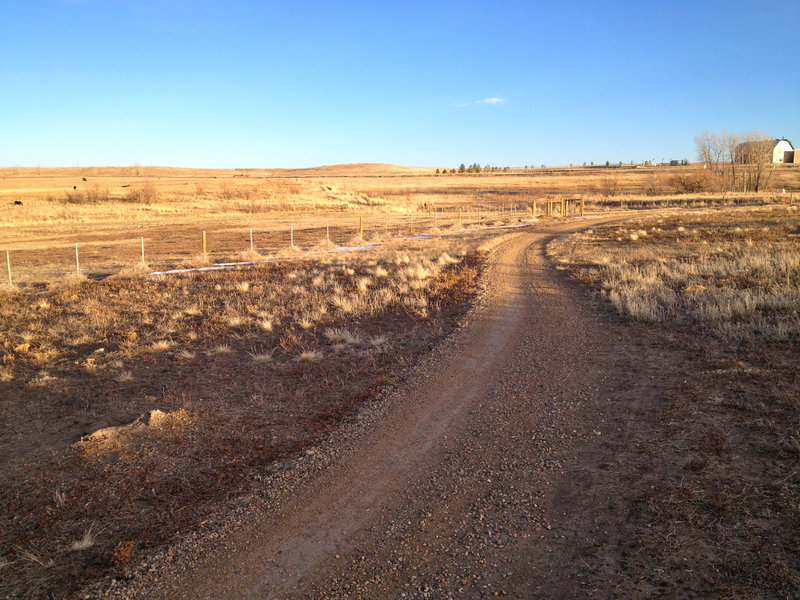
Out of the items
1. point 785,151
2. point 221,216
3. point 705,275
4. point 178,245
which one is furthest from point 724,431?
point 785,151

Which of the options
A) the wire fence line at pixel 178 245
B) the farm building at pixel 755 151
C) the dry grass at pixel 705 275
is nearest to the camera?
the dry grass at pixel 705 275

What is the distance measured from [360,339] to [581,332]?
4.55 meters

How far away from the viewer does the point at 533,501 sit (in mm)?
4945

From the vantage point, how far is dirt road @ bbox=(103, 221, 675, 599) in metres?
4.02

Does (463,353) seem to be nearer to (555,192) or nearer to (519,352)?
(519,352)

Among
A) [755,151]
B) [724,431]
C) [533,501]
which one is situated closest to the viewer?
[533,501]

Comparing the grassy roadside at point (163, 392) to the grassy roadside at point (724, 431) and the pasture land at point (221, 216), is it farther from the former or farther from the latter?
the pasture land at point (221, 216)

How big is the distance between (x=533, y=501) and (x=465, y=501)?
0.63 m

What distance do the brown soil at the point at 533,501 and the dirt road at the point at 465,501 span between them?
0.7 inches

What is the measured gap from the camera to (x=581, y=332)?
34.9 ft

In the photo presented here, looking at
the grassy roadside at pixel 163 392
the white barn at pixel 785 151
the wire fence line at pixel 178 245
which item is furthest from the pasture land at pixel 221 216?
the white barn at pixel 785 151

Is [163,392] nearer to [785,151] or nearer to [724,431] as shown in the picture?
[724,431]

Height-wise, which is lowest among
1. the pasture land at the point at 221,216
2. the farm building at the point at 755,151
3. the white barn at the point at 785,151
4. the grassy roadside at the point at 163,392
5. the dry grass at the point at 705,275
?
the grassy roadside at the point at 163,392

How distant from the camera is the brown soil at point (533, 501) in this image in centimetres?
397
